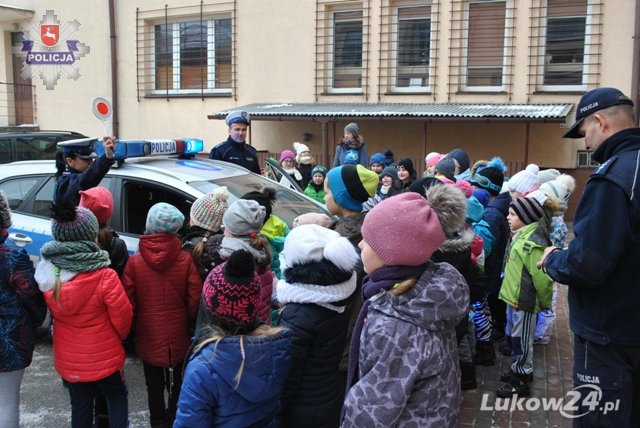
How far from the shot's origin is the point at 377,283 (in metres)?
2.27

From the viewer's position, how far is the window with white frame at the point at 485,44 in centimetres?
1152

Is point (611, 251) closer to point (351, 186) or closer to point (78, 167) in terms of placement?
point (351, 186)

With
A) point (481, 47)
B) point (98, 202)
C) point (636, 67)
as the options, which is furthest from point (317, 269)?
point (481, 47)

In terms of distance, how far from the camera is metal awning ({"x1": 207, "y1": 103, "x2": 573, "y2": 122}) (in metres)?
9.99

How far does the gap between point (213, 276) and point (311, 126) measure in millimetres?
10648

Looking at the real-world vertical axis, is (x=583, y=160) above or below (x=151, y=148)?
below

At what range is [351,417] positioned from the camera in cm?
218

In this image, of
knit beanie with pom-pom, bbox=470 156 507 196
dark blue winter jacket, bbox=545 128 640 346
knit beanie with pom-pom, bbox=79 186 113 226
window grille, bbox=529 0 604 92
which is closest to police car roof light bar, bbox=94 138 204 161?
knit beanie with pom-pom, bbox=79 186 113 226

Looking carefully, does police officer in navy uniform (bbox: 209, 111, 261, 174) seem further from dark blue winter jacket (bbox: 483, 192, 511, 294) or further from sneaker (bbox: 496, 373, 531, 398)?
sneaker (bbox: 496, 373, 531, 398)

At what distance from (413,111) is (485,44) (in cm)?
224

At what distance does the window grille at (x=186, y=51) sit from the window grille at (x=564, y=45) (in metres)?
6.54

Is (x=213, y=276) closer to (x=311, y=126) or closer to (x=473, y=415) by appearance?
(x=473, y=415)


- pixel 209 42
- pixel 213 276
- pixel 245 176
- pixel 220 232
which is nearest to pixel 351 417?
pixel 213 276

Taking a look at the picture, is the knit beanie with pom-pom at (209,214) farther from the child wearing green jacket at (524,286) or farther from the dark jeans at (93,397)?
the child wearing green jacket at (524,286)
